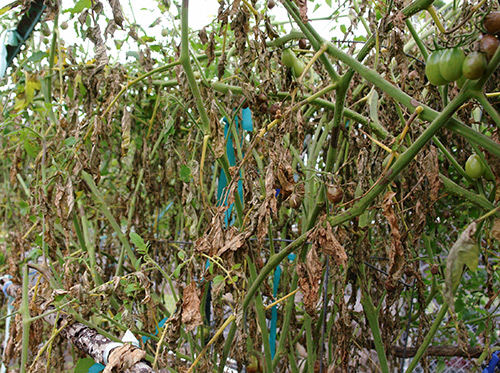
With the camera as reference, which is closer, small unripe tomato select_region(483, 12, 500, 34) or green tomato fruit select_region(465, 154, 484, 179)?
small unripe tomato select_region(483, 12, 500, 34)

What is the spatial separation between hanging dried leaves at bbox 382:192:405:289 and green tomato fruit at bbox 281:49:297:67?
1.17 feet

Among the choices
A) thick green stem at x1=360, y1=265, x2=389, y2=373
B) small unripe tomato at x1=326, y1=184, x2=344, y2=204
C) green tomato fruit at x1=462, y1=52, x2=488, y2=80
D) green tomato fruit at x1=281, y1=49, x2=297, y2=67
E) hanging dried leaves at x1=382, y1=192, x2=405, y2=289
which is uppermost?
green tomato fruit at x1=281, y1=49, x2=297, y2=67

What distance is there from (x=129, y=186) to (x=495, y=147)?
1.16 m

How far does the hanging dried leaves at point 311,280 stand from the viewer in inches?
28.9

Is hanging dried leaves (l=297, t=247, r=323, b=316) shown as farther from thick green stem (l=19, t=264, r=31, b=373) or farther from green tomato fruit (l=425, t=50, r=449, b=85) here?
thick green stem (l=19, t=264, r=31, b=373)

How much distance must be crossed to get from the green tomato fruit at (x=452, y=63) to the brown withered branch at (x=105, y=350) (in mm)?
684

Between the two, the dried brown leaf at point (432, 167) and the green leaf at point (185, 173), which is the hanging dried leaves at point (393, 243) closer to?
the dried brown leaf at point (432, 167)

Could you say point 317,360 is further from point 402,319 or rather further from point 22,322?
point 22,322

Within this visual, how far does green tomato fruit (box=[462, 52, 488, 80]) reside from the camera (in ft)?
1.71

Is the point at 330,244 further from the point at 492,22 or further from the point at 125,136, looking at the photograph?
the point at 125,136

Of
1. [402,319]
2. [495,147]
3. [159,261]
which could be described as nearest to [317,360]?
[402,319]

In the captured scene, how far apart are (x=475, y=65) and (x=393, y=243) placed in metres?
0.34

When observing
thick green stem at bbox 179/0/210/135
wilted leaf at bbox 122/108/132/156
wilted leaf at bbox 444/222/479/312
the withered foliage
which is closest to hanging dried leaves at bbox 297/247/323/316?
the withered foliage

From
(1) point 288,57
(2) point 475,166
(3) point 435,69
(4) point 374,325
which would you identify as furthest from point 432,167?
(4) point 374,325
